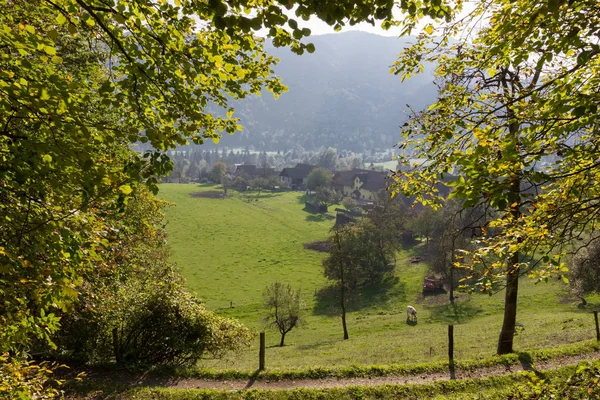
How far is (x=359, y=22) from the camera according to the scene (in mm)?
4090

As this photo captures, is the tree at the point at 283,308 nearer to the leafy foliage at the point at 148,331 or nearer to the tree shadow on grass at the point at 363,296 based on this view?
the tree shadow on grass at the point at 363,296

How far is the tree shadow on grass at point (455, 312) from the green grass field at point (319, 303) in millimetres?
98

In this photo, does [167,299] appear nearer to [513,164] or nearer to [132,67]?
[132,67]

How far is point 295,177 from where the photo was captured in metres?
144

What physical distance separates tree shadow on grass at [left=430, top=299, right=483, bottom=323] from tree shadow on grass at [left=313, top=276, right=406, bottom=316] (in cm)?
578

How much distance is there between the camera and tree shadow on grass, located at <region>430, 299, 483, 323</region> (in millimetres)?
35062

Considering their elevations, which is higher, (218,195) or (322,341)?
(218,195)

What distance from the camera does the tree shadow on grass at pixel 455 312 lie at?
35062mm

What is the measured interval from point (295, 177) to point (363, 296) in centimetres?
9923

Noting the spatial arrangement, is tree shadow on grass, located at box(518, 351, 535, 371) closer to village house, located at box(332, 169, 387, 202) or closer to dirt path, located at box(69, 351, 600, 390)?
dirt path, located at box(69, 351, 600, 390)


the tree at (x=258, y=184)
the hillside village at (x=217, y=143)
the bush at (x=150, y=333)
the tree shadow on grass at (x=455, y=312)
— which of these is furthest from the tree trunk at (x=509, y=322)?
the tree at (x=258, y=184)

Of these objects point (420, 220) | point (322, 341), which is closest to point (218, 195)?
point (420, 220)

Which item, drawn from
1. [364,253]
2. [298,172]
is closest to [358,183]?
[298,172]

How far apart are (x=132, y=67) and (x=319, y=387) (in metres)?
11.3
